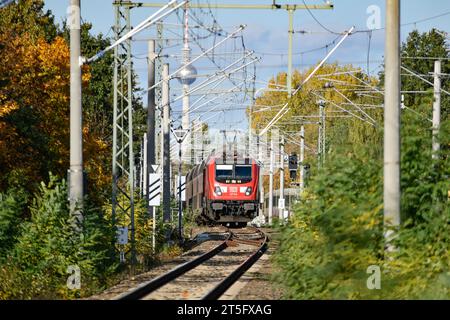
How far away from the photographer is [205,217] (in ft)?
224

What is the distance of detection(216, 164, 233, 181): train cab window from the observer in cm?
6122

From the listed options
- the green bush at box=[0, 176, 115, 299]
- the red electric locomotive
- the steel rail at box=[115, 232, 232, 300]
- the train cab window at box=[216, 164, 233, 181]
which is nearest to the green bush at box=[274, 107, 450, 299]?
the steel rail at box=[115, 232, 232, 300]

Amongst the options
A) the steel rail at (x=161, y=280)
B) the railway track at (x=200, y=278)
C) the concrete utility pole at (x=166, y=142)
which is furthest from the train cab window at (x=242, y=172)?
the steel rail at (x=161, y=280)

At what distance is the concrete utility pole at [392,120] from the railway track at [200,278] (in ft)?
16.9

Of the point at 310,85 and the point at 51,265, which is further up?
the point at 310,85

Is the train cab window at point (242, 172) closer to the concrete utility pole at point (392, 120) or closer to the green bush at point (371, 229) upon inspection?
the green bush at point (371, 229)

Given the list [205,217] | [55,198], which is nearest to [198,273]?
[55,198]

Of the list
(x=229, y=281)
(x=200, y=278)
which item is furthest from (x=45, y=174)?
(x=229, y=281)

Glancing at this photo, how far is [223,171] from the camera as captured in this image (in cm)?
6134

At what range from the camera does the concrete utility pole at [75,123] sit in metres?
25.3

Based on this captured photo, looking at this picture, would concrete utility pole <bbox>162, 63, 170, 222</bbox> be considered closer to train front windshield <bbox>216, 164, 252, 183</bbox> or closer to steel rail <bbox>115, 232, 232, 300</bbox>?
steel rail <bbox>115, 232, 232, 300</bbox>

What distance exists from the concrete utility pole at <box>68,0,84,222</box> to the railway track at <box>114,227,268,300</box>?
246 centimetres

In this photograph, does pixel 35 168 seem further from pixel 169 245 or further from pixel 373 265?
pixel 373 265
